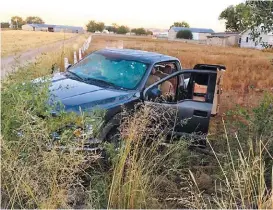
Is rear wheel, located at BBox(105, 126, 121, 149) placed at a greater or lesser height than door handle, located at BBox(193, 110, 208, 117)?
lesser

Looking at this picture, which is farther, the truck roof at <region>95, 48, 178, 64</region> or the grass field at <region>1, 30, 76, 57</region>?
the grass field at <region>1, 30, 76, 57</region>

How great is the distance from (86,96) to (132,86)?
92 centimetres

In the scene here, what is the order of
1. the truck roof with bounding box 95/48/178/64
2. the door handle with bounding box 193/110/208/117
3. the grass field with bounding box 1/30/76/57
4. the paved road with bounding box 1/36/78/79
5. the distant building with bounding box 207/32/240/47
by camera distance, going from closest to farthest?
the paved road with bounding box 1/36/78/79, the door handle with bounding box 193/110/208/117, the truck roof with bounding box 95/48/178/64, the grass field with bounding box 1/30/76/57, the distant building with bounding box 207/32/240/47

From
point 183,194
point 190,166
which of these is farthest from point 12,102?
point 190,166

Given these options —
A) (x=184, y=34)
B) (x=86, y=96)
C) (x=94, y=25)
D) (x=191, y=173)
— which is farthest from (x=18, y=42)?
(x=184, y=34)

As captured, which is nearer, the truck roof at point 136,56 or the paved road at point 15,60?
the paved road at point 15,60

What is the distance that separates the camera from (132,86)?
5695 millimetres

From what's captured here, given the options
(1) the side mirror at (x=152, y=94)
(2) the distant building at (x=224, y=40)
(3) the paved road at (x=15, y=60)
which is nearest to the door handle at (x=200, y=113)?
(1) the side mirror at (x=152, y=94)

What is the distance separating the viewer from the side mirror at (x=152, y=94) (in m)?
5.47

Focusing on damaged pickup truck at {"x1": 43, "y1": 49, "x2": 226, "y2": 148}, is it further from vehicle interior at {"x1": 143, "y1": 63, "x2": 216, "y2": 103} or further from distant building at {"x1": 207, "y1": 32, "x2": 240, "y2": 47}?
distant building at {"x1": 207, "y1": 32, "x2": 240, "y2": 47}

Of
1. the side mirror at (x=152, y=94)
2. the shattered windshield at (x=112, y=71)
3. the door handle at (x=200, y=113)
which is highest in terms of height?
the shattered windshield at (x=112, y=71)

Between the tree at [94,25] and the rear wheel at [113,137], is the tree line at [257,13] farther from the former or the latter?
the tree at [94,25]

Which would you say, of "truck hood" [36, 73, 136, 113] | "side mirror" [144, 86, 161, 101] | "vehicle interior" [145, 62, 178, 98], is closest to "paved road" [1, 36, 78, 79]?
"truck hood" [36, 73, 136, 113]

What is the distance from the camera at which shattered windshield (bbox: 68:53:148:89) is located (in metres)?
5.85
